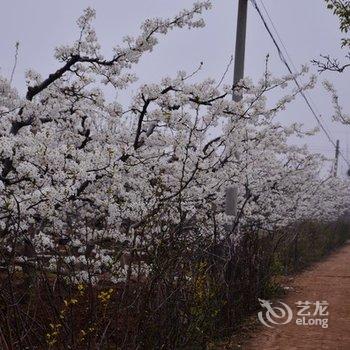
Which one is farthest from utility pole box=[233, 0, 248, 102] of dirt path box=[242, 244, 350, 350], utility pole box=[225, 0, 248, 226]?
dirt path box=[242, 244, 350, 350]

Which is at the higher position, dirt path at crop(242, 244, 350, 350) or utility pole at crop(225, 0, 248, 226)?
utility pole at crop(225, 0, 248, 226)

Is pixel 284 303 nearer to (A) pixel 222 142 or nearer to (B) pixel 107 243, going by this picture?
(A) pixel 222 142

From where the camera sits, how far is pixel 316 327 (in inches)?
305

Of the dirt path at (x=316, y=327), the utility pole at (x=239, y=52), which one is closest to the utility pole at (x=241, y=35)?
the utility pole at (x=239, y=52)

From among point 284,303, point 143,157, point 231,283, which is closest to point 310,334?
point 231,283

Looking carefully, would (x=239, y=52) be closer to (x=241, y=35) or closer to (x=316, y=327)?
(x=241, y=35)

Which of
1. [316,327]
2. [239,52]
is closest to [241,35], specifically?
[239,52]

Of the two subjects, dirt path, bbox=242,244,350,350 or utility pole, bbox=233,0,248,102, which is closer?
dirt path, bbox=242,244,350,350

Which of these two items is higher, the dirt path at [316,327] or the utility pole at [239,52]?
the utility pole at [239,52]

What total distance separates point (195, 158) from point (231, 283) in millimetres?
2119

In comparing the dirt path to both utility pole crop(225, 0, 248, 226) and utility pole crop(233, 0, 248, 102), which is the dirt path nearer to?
utility pole crop(225, 0, 248, 226)

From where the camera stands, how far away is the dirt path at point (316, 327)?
6828mm

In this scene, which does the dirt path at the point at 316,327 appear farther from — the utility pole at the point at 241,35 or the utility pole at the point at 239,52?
the utility pole at the point at 241,35

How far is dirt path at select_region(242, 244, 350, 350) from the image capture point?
683cm
